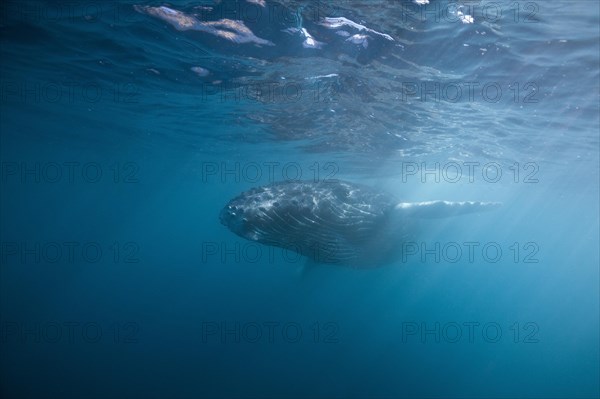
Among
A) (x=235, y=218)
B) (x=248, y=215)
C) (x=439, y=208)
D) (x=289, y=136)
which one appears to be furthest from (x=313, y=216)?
(x=289, y=136)

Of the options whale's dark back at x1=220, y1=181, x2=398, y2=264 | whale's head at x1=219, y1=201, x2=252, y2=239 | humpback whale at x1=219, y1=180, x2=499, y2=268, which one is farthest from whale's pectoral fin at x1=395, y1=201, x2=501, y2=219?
whale's head at x1=219, y1=201, x2=252, y2=239

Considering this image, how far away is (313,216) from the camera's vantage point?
9.25m

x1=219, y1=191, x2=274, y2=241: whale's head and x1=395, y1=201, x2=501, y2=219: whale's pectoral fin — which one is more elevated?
x1=395, y1=201, x2=501, y2=219: whale's pectoral fin

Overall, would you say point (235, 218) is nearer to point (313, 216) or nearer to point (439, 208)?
point (313, 216)

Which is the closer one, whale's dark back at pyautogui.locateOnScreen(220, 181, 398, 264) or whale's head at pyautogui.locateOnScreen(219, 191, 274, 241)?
whale's head at pyautogui.locateOnScreen(219, 191, 274, 241)

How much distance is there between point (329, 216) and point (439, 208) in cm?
267

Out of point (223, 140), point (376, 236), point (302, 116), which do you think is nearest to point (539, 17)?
point (376, 236)

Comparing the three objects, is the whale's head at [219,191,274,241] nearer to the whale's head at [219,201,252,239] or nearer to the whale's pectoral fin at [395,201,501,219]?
the whale's head at [219,201,252,239]

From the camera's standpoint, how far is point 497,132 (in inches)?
747

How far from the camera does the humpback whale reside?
28.7 ft

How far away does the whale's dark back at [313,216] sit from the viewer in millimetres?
8688

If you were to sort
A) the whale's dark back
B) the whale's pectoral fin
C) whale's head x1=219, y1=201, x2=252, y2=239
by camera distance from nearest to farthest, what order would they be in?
1. whale's head x1=219, y1=201, x2=252, y2=239
2. the whale's dark back
3. the whale's pectoral fin

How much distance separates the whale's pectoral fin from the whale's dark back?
523mm

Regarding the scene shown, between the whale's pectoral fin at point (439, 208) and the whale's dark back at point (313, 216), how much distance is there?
20.6 inches
